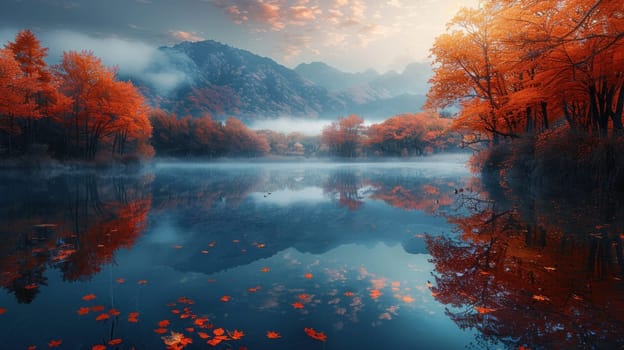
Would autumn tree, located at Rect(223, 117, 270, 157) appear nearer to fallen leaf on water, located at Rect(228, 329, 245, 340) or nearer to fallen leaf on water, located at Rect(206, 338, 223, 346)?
fallen leaf on water, located at Rect(228, 329, 245, 340)

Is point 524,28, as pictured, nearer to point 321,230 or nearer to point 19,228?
point 321,230

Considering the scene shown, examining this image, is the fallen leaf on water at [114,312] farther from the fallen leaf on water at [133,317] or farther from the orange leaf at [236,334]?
the orange leaf at [236,334]

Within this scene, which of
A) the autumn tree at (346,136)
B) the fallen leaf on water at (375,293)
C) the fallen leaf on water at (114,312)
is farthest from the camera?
the autumn tree at (346,136)

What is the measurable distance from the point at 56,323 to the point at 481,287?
5.14 metres

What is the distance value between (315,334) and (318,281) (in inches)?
58.8

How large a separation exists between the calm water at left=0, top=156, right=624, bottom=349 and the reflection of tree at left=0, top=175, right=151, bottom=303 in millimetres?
46

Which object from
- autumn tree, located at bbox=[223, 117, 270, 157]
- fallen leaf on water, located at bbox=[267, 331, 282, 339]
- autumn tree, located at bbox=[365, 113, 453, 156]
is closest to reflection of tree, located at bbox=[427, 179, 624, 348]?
fallen leaf on water, located at bbox=[267, 331, 282, 339]

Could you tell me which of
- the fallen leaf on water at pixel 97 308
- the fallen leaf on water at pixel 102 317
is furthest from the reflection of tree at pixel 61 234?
the fallen leaf on water at pixel 102 317

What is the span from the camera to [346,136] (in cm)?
6519

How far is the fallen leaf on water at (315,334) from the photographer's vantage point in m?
3.28

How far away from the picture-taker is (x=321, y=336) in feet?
10.9

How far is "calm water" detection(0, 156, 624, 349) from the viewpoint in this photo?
130 inches

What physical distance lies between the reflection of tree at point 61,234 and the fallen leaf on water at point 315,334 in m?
3.66

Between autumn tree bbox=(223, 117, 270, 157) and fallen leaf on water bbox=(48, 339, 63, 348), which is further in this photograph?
autumn tree bbox=(223, 117, 270, 157)
